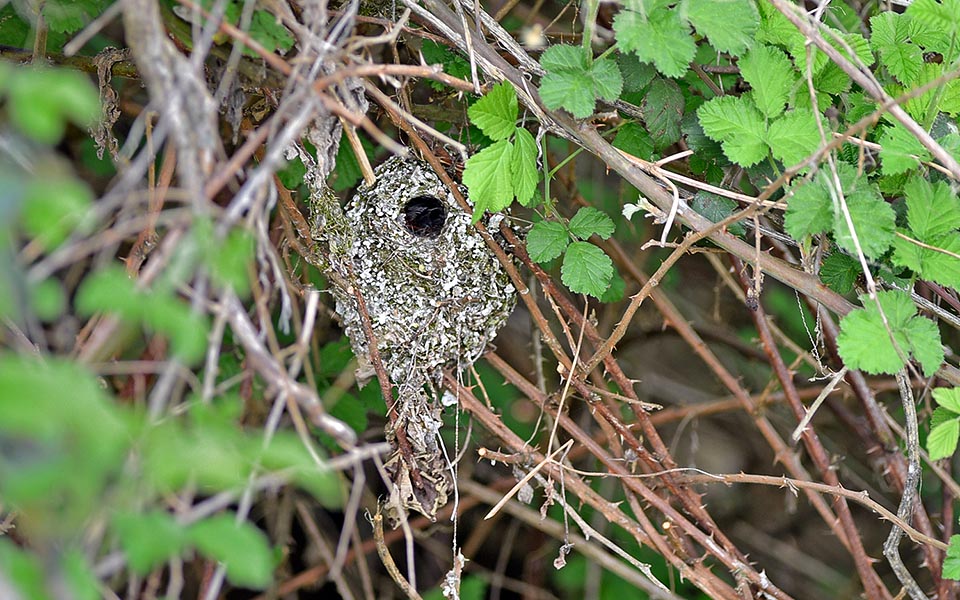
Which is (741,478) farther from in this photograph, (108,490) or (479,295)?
(108,490)

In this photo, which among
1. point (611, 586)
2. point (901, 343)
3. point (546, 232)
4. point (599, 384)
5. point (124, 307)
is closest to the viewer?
point (124, 307)

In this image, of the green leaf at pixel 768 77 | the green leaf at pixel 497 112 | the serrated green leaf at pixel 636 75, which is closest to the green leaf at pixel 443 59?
the green leaf at pixel 497 112

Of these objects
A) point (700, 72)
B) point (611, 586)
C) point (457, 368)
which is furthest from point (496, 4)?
point (611, 586)

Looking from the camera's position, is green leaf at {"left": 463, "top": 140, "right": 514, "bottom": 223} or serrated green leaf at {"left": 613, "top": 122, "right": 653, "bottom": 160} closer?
green leaf at {"left": 463, "top": 140, "right": 514, "bottom": 223}

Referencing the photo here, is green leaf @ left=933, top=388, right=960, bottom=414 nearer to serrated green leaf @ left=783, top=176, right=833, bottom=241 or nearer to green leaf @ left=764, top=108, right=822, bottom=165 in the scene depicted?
serrated green leaf @ left=783, top=176, right=833, bottom=241

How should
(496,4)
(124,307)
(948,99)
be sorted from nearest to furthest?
1. (124,307)
2. (948,99)
3. (496,4)

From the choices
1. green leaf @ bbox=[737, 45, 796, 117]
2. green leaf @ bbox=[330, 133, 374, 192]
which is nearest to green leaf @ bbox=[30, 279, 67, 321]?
green leaf @ bbox=[737, 45, 796, 117]

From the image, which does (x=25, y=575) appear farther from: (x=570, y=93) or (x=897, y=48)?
(x=897, y=48)
